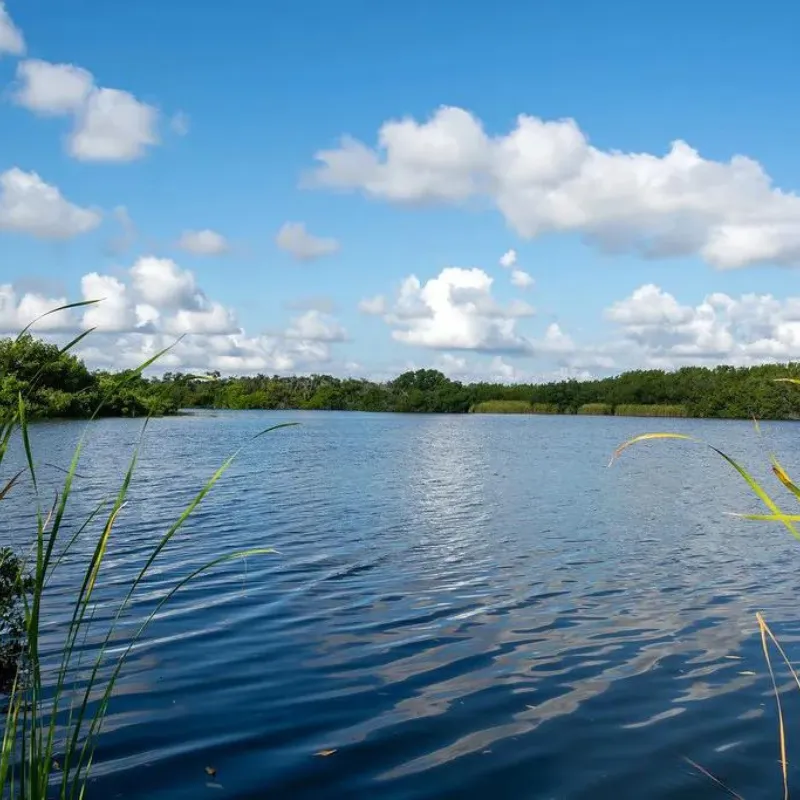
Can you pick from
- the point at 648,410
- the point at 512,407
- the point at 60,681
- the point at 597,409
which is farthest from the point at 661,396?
the point at 60,681

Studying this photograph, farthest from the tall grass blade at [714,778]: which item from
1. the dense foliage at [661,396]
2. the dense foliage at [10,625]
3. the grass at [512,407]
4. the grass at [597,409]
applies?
the grass at [512,407]

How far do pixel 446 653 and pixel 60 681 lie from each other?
6.84 metres

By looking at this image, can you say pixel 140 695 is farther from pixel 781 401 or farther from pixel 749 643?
pixel 781 401

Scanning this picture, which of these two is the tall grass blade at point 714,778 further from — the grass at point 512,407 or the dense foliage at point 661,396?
the grass at point 512,407

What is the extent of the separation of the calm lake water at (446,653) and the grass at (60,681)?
357mm

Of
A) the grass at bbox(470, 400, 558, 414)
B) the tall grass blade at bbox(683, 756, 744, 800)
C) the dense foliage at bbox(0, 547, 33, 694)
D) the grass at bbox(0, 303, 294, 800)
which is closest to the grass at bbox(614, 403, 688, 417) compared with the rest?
the grass at bbox(470, 400, 558, 414)

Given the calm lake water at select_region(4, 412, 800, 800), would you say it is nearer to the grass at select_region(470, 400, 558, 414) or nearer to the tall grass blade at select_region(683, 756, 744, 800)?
the tall grass blade at select_region(683, 756, 744, 800)

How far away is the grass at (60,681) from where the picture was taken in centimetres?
272

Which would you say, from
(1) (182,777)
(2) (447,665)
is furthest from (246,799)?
(2) (447,665)

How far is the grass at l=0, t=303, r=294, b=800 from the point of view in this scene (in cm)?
272

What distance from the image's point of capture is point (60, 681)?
115 inches

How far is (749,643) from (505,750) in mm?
4550

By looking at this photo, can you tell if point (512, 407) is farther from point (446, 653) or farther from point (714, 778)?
point (714, 778)

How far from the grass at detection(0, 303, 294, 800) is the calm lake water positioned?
1.17 ft
